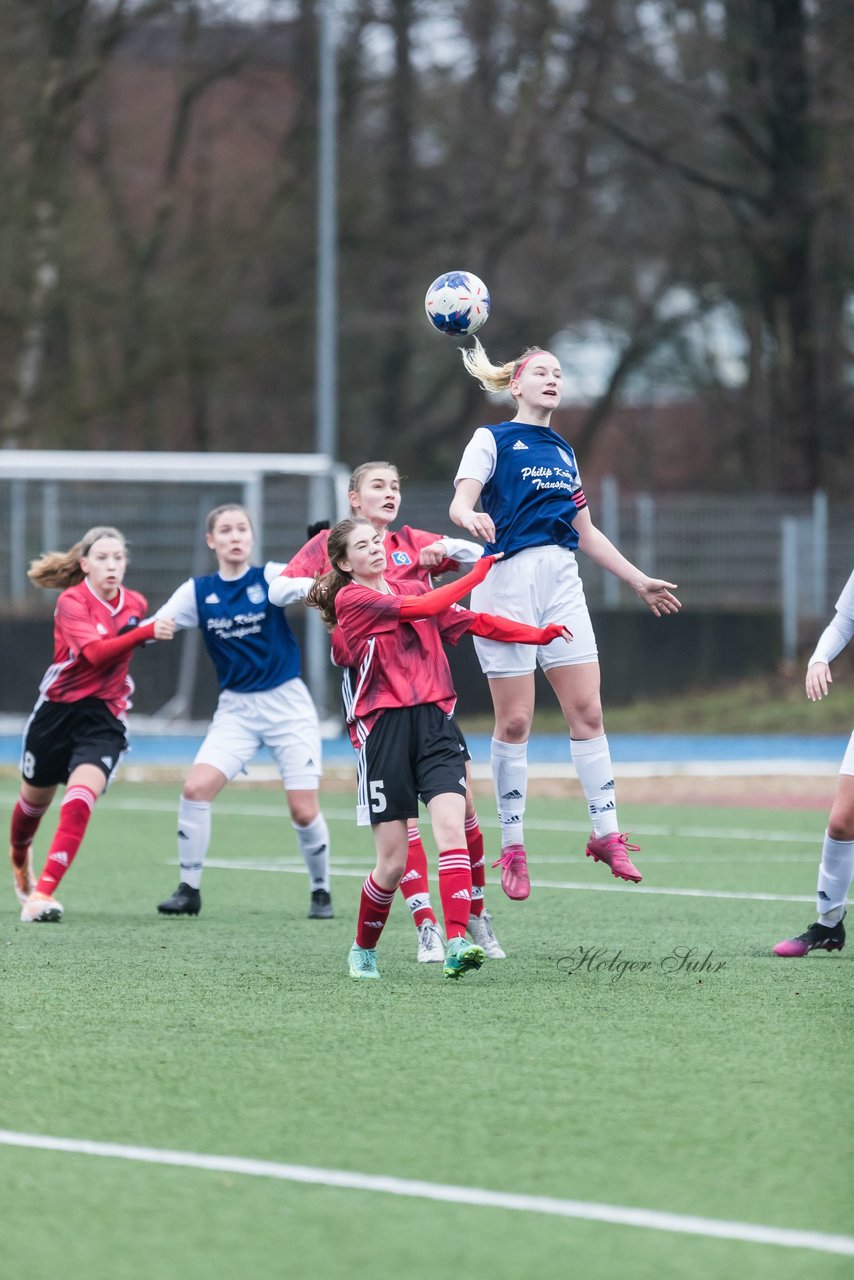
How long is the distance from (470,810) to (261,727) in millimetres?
1884

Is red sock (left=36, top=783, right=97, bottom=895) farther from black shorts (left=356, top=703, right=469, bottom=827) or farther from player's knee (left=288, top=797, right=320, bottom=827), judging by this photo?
black shorts (left=356, top=703, right=469, bottom=827)

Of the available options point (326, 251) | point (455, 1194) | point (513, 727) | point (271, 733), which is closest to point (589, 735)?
point (513, 727)

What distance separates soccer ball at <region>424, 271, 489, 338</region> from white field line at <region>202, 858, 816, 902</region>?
3437 millimetres

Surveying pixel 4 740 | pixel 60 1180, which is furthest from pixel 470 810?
pixel 4 740

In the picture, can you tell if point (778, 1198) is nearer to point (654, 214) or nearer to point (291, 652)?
point (291, 652)

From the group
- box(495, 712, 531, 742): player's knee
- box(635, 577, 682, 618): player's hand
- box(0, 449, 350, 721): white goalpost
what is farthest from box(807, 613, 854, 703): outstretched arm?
box(0, 449, 350, 721): white goalpost

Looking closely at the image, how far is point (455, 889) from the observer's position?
6.62m

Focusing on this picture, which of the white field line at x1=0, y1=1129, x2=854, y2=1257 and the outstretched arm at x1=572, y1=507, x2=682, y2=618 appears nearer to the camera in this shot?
the white field line at x1=0, y1=1129, x2=854, y2=1257

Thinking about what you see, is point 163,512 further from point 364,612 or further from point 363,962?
point 364,612

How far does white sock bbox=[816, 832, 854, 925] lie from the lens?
7.17 metres

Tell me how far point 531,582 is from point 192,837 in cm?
242

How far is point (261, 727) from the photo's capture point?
9117 mm

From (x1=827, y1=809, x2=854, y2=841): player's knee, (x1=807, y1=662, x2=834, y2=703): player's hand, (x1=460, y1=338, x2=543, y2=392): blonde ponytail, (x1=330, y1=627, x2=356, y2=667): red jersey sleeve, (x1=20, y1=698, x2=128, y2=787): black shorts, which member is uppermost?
(x1=460, y1=338, x2=543, y2=392): blonde ponytail

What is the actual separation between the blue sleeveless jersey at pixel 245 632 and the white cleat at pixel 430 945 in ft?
6.89
